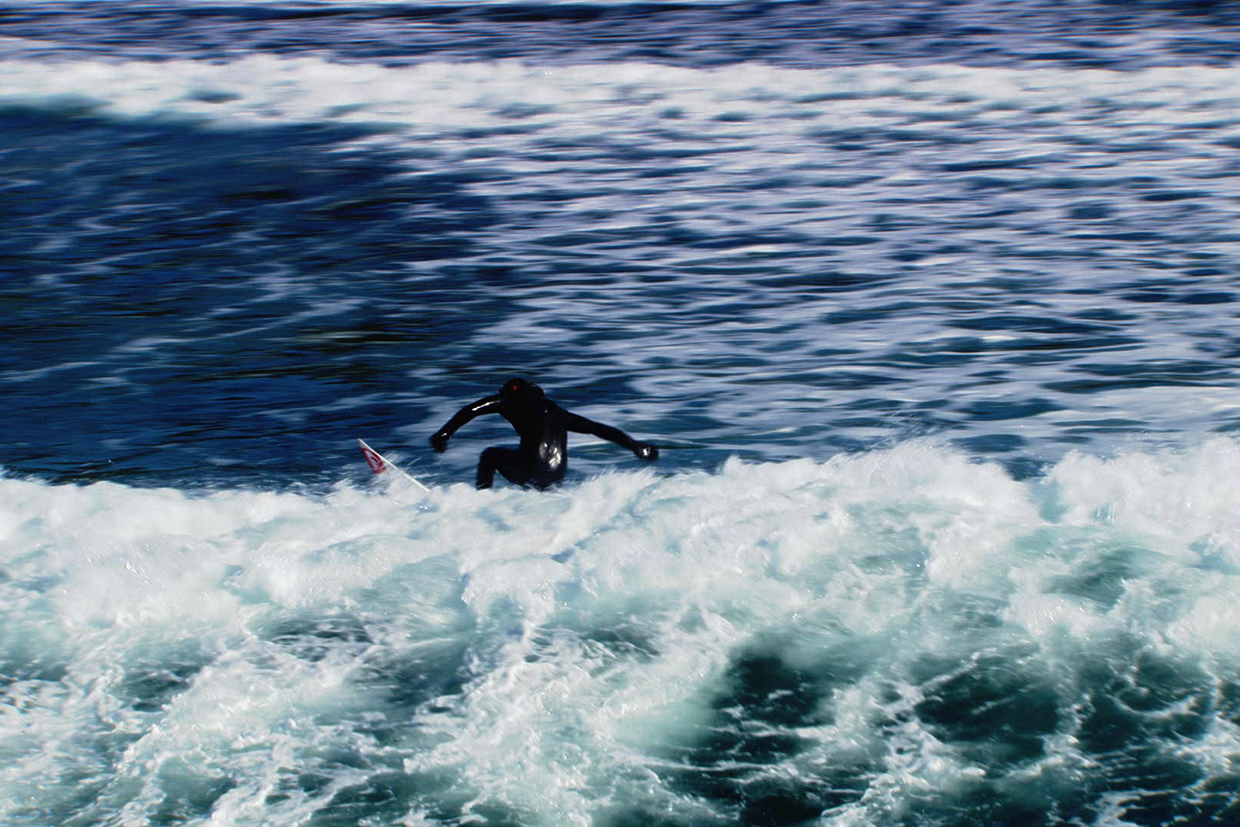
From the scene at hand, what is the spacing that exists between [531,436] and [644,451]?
2.81 ft

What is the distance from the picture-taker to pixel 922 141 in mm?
25609

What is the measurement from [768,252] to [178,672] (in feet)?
38.6

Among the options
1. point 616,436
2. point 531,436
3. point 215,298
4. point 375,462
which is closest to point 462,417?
point 531,436

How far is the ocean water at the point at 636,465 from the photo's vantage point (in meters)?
7.70

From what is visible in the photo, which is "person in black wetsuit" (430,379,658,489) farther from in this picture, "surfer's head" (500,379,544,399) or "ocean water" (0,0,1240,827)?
"ocean water" (0,0,1240,827)

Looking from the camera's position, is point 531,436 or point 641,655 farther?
point 531,436

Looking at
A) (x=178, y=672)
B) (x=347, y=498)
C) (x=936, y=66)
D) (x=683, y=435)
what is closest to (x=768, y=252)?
(x=683, y=435)

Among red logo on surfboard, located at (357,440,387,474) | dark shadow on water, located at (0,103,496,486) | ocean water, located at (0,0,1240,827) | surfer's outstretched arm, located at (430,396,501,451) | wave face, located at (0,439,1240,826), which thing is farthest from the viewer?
dark shadow on water, located at (0,103,496,486)

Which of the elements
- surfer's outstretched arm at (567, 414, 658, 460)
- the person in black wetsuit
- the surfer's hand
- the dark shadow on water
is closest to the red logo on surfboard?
the person in black wetsuit

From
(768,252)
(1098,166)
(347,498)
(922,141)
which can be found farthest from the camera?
(922,141)

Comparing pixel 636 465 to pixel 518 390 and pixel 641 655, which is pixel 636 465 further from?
pixel 641 655

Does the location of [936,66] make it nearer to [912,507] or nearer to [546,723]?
[912,507]

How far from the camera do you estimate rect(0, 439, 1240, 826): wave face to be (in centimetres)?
740

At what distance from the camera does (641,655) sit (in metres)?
8.57
